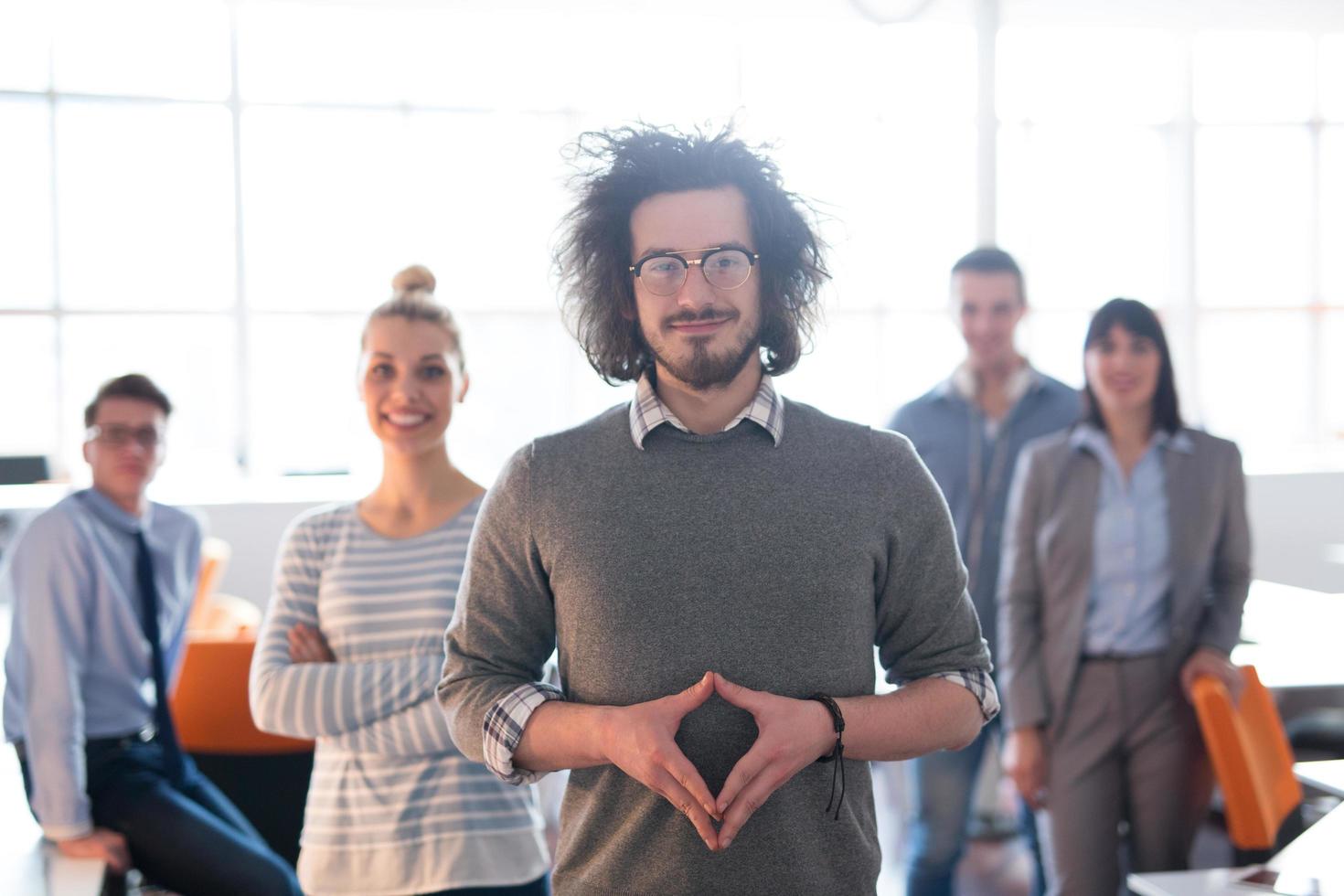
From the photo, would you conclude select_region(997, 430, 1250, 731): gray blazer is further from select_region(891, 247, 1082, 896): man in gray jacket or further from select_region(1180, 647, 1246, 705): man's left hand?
select_region(891, 247, 1082, 896): man in gray jacket

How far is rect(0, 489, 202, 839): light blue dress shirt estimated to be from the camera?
2725mm

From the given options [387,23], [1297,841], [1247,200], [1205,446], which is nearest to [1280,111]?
[1247,200]

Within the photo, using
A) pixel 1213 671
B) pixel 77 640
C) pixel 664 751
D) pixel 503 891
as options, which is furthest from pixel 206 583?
pixel 664 751

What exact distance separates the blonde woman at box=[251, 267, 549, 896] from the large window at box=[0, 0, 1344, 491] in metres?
6.52

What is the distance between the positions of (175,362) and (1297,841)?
860 cm

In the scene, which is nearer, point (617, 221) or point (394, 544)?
point (617, 221)

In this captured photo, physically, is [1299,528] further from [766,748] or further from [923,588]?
[766,748]

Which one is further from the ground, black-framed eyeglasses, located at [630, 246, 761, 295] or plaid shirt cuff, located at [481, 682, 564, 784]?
black-framed eyeglasses, located at [630, 246, 761, 295]

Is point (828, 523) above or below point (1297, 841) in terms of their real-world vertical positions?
above

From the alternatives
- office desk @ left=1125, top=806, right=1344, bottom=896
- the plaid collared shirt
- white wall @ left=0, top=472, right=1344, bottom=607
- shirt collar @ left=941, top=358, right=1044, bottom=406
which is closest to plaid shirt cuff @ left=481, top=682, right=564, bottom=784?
the plaid collared shirt

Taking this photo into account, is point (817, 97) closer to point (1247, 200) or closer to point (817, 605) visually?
point (1247, 200)

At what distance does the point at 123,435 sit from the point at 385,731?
1431 millimetres

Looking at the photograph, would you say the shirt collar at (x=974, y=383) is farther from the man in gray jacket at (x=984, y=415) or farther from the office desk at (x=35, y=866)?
the office desk at (x=35, y=866)

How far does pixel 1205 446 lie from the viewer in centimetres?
296
